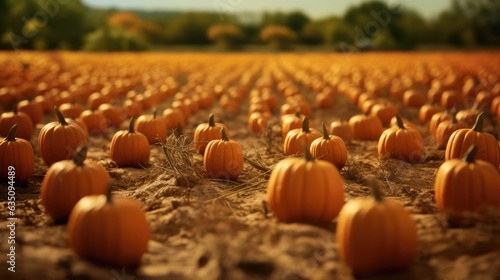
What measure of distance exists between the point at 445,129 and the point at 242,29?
62972mm

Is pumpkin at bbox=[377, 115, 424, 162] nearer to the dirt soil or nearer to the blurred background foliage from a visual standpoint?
the dirt soil

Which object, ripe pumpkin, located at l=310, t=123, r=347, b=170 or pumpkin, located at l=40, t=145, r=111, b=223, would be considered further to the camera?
ripe pumpkin, located at l=310, t=123, r=347, b=170

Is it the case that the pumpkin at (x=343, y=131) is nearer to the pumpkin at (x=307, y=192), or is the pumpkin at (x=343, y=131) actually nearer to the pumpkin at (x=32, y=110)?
the pumpkin at (x=307, y=192)

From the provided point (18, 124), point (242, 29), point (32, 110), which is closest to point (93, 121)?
point (18, 124)

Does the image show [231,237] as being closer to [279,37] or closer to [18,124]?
[18,124]

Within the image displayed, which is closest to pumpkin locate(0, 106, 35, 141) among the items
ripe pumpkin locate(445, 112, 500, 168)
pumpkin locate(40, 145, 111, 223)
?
pumpkin locate(40, 145, 111, 223)

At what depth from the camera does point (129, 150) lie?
23.6 ft

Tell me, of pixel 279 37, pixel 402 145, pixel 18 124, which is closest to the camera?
pixel 402 145

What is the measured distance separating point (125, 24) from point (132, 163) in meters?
64.2

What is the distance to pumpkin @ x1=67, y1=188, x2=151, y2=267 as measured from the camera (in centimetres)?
379

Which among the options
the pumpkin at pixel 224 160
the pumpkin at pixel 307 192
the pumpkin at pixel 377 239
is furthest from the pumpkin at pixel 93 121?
the pumpkin at pixel 377 239

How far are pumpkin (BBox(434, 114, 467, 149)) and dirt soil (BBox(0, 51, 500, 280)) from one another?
174 centimetres

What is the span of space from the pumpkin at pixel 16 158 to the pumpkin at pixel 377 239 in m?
4.28

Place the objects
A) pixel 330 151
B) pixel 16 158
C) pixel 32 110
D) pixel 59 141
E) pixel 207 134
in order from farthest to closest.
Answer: pixel 32 110 → pixel 207 134 → pixel 59 141 → pixel 330 151 → pixel 16 158
